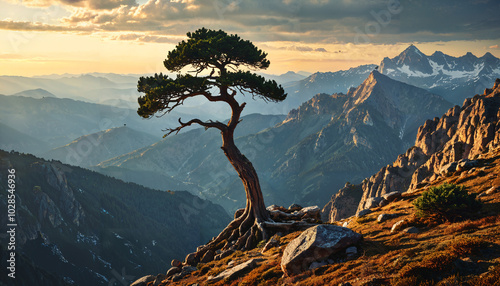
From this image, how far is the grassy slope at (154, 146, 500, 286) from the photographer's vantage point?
14625mm

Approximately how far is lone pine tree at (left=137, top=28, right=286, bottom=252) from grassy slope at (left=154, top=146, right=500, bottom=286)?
9455mm

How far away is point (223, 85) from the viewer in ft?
119

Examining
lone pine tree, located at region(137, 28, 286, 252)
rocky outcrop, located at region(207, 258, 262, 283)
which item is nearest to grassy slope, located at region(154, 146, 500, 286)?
rocky outcrop, located at region(207, 258, 262, 283)

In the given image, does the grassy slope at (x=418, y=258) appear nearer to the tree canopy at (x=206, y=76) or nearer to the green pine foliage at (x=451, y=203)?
the green pine foliage at (x=451, y=203)

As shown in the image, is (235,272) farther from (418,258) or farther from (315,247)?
(418,258)

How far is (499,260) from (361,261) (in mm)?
6753

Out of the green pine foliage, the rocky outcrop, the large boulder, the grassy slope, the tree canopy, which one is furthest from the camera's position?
the tree canopy

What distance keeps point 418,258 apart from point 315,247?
6021 millimetres

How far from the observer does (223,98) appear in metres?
38.5

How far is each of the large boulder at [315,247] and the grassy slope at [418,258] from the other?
2.40ft

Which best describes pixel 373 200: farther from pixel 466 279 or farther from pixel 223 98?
pixel 466 279

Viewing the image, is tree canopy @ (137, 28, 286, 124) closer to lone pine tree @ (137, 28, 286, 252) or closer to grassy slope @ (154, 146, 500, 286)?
lone pine tree @ (137, 28, 286, 252)

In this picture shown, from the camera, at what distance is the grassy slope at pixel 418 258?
14625 millimetres

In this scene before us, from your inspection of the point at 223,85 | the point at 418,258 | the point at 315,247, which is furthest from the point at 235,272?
the point at 223,85
